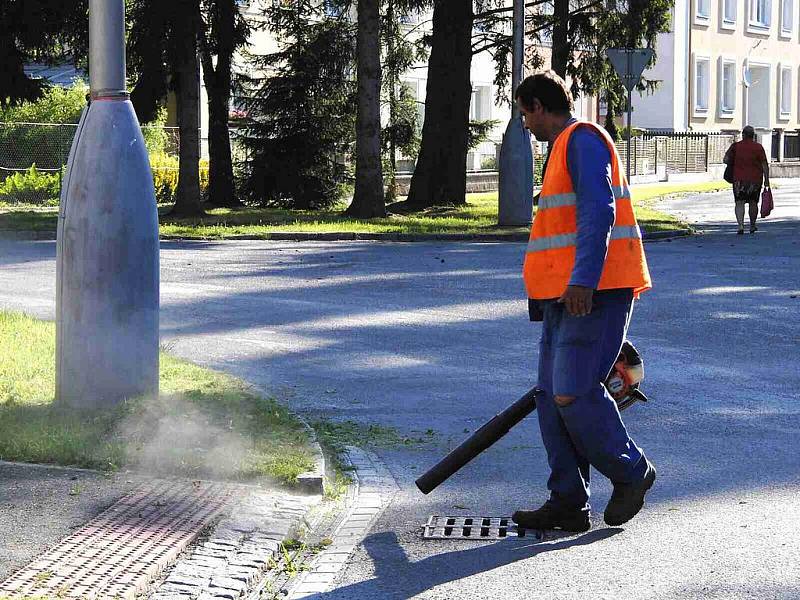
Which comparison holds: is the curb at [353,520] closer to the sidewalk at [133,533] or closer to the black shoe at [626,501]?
the sidewalk at [133,533]

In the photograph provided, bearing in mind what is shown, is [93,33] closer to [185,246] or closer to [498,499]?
[498,499]

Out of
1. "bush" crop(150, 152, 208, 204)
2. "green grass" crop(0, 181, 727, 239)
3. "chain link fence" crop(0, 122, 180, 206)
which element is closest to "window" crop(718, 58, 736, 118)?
"green grass" crop(0, 181, 727, 239)

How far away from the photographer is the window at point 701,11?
190 feet

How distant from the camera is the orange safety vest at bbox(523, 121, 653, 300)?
5.35 meters

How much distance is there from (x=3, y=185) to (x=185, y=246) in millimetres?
12718

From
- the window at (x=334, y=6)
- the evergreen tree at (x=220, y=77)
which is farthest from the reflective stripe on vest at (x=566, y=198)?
the window at (x=334, y=6)

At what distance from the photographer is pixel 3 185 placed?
31000mm

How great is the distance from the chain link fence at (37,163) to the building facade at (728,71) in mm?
28747

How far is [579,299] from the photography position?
518cm

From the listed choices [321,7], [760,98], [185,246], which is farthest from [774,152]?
[185,246]

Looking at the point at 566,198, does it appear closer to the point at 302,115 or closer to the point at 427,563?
the point at 427,563

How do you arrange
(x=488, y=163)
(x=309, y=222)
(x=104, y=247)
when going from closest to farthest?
(x=104, y=247), (x=309, y=222), (x=488, y=163)

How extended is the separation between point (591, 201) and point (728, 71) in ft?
195

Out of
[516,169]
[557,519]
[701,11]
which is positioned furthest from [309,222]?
[701,11]
